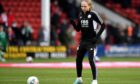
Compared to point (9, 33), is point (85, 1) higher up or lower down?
higher up

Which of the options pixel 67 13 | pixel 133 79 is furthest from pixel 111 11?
pixel 133 79

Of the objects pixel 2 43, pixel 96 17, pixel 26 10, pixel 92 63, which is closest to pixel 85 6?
pixel 96 17

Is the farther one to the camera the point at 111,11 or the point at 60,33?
the point at 111,11

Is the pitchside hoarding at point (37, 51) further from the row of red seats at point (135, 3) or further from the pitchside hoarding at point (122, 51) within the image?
the row of red seats at point (135, 3)

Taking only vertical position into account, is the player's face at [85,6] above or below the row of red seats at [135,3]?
above

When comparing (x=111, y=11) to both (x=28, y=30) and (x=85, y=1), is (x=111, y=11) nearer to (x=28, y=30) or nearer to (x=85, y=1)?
(x=28, y=30)

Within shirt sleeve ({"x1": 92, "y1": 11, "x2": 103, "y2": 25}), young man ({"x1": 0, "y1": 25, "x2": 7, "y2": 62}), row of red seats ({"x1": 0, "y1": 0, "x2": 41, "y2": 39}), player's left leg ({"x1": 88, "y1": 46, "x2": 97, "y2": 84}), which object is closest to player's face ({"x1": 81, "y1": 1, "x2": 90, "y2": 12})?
shirt sleeve ({"x1": 92, "y1": 11, "x2": 103, "y2": 25})

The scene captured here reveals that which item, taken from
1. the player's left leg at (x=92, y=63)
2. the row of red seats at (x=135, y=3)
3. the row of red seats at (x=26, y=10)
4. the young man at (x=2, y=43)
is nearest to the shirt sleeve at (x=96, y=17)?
the player's left leg at (x=92, y=63)

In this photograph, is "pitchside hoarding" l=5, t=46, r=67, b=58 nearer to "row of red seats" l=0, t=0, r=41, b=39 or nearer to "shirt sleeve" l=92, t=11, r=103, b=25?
"row of red seats" l=0, t=0, r=41, b=39

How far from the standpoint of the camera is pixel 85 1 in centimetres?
1555

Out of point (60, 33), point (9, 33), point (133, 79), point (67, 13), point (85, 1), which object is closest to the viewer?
point (85, 1)

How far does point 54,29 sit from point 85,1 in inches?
791

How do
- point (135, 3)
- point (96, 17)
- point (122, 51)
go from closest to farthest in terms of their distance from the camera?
1. point (96, 17)
2. point (122, 51)
3. point (135, 3)

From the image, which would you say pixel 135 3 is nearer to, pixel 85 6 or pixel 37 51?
pixel 37 51
